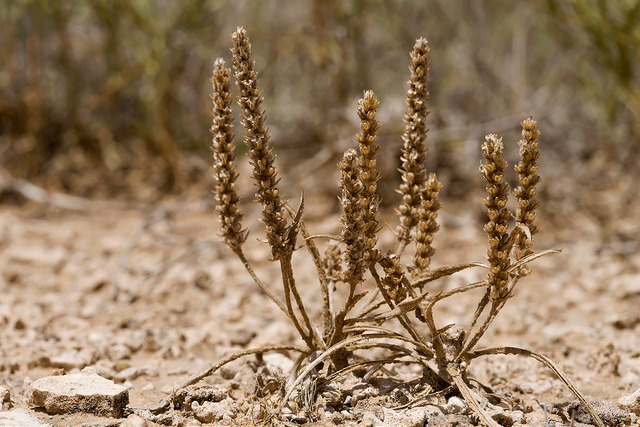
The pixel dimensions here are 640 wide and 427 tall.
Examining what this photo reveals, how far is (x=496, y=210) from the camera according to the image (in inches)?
63.9

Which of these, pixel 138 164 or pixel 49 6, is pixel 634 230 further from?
pixel 49 6

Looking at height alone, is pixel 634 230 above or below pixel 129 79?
below

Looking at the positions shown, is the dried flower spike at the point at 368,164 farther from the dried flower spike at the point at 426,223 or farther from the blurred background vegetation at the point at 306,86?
the blurred background vegetation at the point at 306,86

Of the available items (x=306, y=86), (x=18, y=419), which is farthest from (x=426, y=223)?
(x=306, y=86)

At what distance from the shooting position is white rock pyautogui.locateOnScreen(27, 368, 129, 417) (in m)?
1.77

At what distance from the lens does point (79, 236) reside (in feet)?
14.6

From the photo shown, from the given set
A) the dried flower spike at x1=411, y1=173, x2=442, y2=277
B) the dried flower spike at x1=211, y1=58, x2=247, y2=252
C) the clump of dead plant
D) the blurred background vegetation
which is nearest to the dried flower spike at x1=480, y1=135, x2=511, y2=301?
the clump of dead plant

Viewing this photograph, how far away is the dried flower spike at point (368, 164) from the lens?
5.29 ft

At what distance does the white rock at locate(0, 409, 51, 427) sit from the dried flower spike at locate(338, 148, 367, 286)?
2.76 feet

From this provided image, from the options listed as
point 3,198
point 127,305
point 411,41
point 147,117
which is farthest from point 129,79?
point 127,305

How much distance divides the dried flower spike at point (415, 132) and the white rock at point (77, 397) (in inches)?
35.7

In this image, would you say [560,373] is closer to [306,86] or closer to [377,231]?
[377,231]

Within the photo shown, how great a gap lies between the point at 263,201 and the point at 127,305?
178 cm

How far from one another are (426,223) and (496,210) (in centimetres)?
23
